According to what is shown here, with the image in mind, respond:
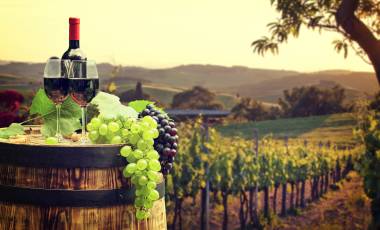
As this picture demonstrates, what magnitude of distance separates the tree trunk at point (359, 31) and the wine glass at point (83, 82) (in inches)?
167

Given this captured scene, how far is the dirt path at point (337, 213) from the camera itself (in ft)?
23.3

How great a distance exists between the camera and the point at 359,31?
A: 236 inches

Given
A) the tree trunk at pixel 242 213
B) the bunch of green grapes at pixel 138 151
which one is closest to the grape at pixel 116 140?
the bunch of green grapes at pixel 138 151

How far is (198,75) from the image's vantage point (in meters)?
8.30

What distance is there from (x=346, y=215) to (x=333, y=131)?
1250 mm

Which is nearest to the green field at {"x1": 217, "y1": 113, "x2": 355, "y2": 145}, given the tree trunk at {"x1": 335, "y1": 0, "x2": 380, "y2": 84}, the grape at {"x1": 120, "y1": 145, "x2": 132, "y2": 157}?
the tree trunk at {"x1": 335, "y1": 0, "x2": 380, "y2": 84}

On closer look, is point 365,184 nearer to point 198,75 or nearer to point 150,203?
point 198,75

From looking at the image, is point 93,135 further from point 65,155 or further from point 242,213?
point 242,213

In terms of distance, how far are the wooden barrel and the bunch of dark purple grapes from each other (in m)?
0.19

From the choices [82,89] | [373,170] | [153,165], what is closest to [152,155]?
[153,165]

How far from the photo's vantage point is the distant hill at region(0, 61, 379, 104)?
26.4ft

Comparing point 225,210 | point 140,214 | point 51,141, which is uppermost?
point 51,141

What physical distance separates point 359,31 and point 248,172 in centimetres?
204

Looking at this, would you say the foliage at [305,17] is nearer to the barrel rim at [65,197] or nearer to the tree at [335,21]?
the tree at [335,21]
